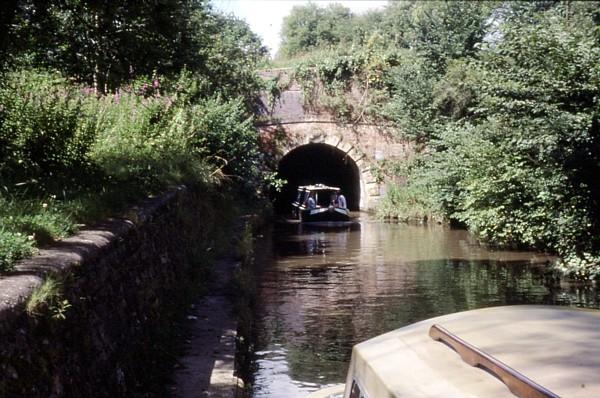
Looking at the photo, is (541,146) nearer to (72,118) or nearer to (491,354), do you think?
(72,118)

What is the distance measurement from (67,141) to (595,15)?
1345cm

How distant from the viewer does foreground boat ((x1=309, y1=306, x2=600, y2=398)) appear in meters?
1.98

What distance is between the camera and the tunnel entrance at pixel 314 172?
3152 cm

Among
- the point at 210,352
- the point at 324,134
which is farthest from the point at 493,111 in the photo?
the point at 324,134

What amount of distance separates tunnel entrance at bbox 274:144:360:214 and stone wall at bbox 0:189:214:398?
23.8 metres

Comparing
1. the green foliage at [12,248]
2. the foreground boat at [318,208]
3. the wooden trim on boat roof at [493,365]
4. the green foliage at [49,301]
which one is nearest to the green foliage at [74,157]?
the green foliage at [12,248]

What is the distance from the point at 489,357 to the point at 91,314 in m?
3.01

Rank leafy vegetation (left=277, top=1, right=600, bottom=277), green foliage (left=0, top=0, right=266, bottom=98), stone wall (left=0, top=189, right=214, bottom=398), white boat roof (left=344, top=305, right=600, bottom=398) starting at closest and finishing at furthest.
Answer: white boat roof (left=344, top=305, right=600, bottom=398) → stone wall (left=0, top=189, right=214, bottom=398) → green foliage (left=0, top=0, right=266, bottom=98) → leafy vegetation (left=277, top=1, right=600, bottom=277)

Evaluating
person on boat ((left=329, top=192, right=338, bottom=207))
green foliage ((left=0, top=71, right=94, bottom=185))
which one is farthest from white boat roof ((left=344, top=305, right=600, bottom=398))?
person on boat ((left=329, top=192, right=338, bottom=207))

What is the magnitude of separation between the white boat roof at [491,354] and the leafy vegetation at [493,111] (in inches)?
319

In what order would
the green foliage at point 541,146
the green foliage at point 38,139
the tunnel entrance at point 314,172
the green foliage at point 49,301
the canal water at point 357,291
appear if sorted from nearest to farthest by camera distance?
the green foliage at point 49,301 < the green foliage at point 38,139 < the canal water at point 357,291 < the green foliage at point 541,146 < the tunnel entrance at point 314,172

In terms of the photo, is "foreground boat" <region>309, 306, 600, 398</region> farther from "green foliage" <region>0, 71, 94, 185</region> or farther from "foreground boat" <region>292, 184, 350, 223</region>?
"foreground boat" <region>292, 184, 350, 223</region>

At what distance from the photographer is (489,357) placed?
2234 millimetres

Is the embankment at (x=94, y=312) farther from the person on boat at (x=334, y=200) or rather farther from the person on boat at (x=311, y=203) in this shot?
the person on boat at (x=334, y=200)
